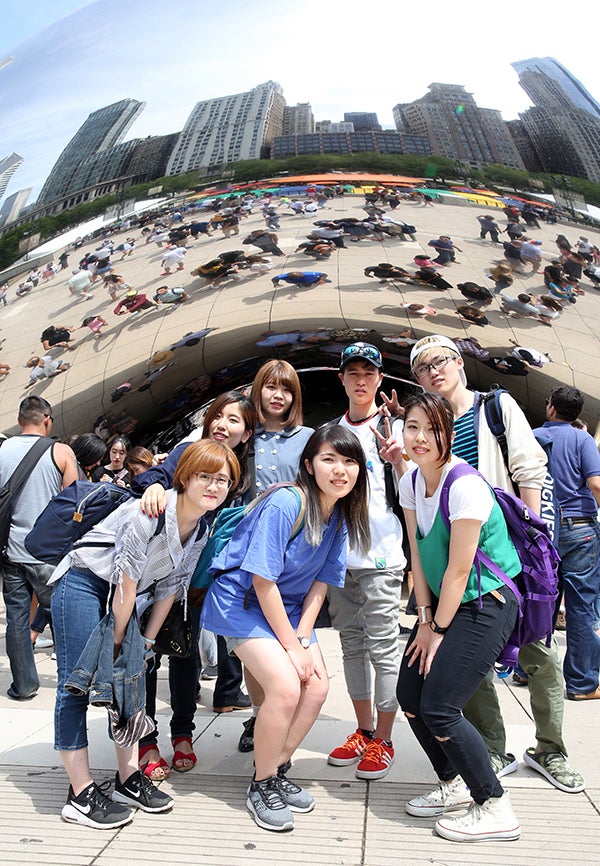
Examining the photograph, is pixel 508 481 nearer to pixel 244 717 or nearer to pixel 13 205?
pixel 244 717

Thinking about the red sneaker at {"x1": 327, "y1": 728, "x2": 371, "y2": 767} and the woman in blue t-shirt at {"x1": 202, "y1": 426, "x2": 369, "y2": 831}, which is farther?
the red sneaker at {"x1": 327, "y1": 728, "x2": 371, "y2": 767}

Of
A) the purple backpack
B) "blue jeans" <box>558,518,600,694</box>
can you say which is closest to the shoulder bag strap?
the purple backpack

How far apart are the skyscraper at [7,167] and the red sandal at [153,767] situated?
3266 mm

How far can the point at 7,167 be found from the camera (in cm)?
427

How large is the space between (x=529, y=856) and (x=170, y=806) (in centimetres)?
123

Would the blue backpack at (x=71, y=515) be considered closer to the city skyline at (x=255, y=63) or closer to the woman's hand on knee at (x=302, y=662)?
the woman's hand on knee at (x=302, y=662)

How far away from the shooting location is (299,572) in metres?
2.71

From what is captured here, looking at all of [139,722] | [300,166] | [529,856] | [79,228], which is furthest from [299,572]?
[79,228]

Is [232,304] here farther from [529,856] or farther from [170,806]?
[529,856]

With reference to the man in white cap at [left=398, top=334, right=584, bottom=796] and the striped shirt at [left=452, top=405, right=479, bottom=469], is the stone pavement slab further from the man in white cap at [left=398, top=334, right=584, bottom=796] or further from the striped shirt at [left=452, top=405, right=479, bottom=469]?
the striped shirt at [left=452, top=405, right=479, bottom=469]

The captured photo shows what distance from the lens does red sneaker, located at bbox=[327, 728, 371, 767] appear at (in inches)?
118

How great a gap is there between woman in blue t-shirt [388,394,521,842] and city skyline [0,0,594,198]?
201cm

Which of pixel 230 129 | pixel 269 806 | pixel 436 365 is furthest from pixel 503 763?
pixel 230 129

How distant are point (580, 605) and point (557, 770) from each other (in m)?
1.24
